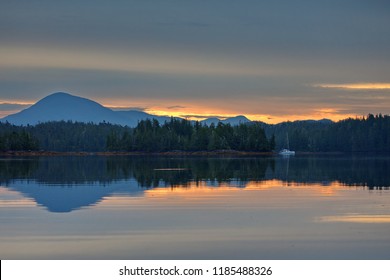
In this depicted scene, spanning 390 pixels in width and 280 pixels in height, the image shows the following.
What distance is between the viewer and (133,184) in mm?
48562

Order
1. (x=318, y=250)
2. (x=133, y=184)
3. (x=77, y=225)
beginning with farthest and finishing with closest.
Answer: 1. (x=133, y=184)
2. (x=77, y=225)
3. (x=318, y=250)

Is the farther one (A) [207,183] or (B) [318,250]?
(A) [207,183]

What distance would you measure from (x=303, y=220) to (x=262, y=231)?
3.53m

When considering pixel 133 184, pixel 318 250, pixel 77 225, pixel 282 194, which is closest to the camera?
pixel 318 250

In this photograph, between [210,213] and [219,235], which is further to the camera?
[210,213]

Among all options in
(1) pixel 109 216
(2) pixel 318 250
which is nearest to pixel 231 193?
(1) pixel 109 216

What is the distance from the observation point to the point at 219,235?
2400 centimetres

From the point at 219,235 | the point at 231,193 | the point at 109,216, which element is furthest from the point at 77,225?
the point at 231,193

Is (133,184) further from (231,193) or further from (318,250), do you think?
(318,250)

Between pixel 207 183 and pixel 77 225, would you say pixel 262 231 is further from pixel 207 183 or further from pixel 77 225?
pixel 207 183
